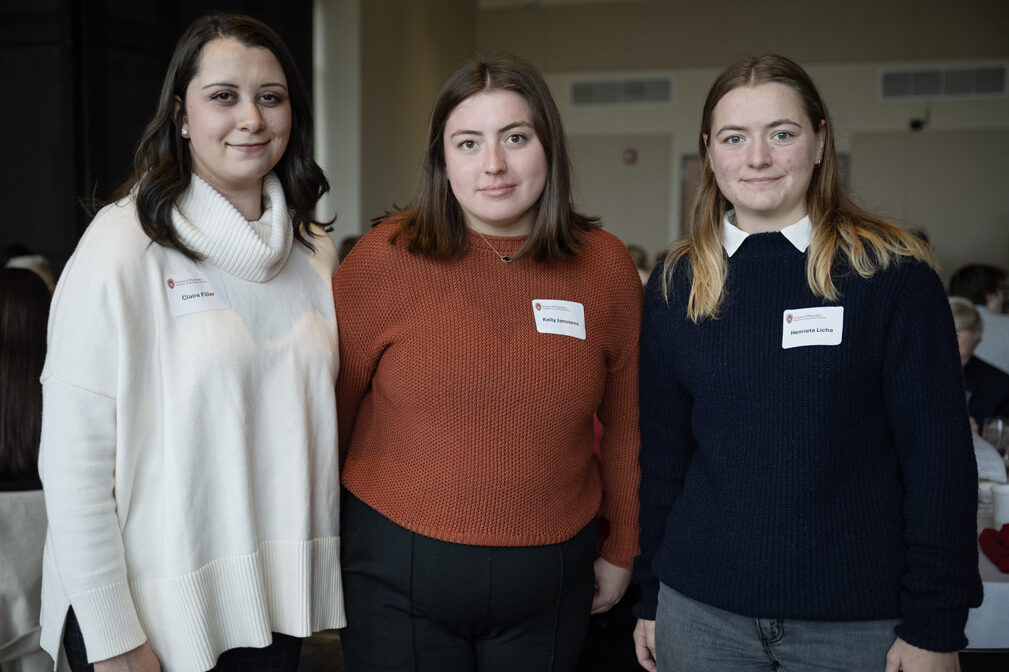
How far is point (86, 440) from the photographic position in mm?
1321

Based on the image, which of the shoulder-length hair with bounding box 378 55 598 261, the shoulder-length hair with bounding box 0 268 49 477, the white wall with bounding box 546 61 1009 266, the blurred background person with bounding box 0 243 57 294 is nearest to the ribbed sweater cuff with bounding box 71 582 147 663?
the shoulder-length hair with bounding box 378 55 598 261

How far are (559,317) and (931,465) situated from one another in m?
0.66

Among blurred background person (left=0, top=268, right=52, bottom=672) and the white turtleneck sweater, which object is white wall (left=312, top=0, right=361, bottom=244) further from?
the white turtleneck sweater

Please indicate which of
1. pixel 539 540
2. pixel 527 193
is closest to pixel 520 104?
pixel 527 193

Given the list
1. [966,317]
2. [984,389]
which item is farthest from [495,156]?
[984,389]

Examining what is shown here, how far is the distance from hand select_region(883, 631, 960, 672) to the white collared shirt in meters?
0.65

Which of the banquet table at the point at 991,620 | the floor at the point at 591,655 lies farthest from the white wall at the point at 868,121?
the banquet table at the point at 991,620

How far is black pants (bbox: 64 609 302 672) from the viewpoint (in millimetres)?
1385

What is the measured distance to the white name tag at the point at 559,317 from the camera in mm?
1561

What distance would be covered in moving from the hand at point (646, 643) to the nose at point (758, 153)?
2.83 feet

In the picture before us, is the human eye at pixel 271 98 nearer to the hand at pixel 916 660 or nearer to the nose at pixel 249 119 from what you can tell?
the nose at pixel 249 119

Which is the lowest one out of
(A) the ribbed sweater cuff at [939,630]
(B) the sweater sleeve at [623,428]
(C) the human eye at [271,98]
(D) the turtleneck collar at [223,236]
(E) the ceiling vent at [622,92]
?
(A) the ribbed sweater cuff at [939,630]

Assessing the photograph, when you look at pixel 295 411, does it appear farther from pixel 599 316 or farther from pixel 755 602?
pixel 755 602

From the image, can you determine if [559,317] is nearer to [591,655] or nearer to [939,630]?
[939,630]
